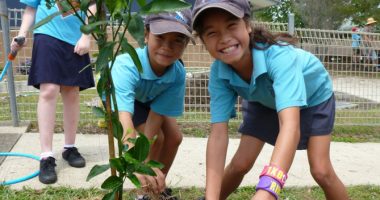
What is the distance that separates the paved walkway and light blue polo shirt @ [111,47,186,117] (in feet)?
1.88

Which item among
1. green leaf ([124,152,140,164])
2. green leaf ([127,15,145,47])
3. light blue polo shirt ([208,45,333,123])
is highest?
green leaf ([127,15,145,47])

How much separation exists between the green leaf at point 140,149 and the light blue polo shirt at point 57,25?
1918 mm

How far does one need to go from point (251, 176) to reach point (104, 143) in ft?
4.60

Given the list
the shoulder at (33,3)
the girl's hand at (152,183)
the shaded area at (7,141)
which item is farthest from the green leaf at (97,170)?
the shaded area at (7,141)

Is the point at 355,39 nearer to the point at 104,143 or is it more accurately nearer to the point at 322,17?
the point at 104,143

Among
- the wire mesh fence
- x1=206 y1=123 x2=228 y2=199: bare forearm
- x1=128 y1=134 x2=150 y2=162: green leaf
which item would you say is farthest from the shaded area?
x1=128 y1=134 x2=150 y2=162: green leaf

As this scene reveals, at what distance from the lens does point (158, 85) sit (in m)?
2.77

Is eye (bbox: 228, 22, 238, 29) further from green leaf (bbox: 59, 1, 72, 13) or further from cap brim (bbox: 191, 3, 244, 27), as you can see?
green leaf (bbox: 59, 1, 72, 13)

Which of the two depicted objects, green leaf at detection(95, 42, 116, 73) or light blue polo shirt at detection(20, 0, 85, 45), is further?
light blue polo shirt at detection(20, 0, 85, 45)

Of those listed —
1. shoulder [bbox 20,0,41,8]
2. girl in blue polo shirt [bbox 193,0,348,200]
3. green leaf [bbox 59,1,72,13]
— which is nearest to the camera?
green leaf [bbox 59,1,72,13]

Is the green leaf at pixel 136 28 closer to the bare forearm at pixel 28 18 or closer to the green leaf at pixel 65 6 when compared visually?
the green leaf at pixel 65 6

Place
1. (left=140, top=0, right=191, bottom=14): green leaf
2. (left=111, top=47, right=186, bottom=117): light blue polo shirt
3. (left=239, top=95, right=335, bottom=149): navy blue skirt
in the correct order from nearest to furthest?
(left=140, top=0, right=191, bottom=14): green leaf, (left=111, top=47, right=186, bottom=117): light blue polo shirt, (left=239, top=95, right=335, bottom=149): navy blue skirt

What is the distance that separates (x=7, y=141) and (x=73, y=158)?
97cm

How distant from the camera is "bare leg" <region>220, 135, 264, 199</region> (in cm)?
278
